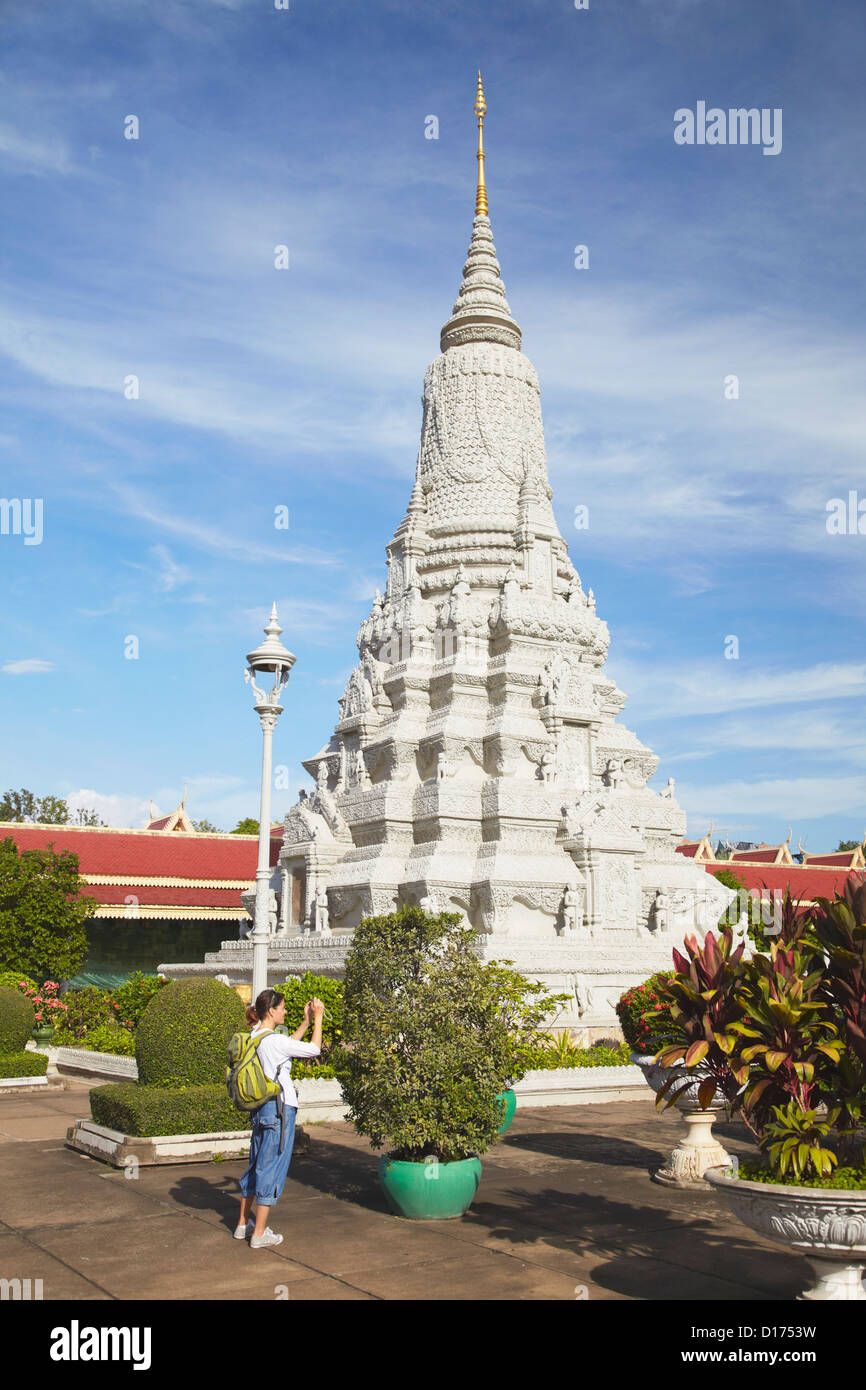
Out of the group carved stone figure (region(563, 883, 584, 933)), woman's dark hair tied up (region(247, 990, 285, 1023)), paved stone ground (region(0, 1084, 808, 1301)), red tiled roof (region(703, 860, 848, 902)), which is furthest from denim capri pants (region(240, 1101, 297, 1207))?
red tiled roof (region(703, 860, 848, 902))

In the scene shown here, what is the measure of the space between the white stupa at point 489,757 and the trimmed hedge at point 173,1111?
974 cm

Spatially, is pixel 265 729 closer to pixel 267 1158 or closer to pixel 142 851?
pixel 267 1158

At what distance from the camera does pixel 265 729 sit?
1445 cm

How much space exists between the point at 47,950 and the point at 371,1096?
824 inches

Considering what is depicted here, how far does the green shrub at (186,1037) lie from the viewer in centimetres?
1275

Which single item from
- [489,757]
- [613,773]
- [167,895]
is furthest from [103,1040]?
[613,773]

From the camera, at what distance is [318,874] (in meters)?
26.5

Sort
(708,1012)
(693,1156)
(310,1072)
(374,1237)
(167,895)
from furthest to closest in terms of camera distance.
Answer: (167,895) < (310,1072) < (693,1156) < (374,1237) < (708,1012)

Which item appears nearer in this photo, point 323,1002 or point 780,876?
point 323,1002

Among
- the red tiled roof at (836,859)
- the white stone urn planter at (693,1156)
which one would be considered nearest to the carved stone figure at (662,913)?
the white stone urn planter at (693,1156)

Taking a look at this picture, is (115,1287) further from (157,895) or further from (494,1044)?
(157,895)

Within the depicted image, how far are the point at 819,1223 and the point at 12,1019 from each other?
16189mm

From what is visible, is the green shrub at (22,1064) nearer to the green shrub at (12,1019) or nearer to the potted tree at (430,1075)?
the green shrub at (12,1019)
